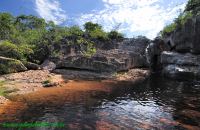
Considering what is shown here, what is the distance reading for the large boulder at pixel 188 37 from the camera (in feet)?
181

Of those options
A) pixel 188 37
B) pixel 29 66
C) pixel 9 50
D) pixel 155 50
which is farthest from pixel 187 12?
pixel 9 50

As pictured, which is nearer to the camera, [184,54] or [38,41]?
[184,54]

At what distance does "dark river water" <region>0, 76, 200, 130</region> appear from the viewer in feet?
78.3

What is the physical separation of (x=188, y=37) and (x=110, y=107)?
34038 millimetres

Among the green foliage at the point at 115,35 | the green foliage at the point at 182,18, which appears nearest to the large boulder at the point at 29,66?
the green foliage at the point at 115,35

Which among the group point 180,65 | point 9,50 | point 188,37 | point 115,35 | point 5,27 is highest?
point 5,27

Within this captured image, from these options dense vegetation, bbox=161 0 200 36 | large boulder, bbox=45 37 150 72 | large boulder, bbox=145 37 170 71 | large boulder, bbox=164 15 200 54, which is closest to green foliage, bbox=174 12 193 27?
dense vegetation, bbox=161 0 200 36

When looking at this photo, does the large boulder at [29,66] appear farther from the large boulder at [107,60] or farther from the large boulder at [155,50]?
the large boulder at [155,50]

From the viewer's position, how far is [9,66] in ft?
161

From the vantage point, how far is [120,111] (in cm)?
2820

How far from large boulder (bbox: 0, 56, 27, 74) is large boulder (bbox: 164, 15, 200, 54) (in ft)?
109

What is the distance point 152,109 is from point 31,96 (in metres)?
14.9

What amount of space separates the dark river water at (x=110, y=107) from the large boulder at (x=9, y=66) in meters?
12.6

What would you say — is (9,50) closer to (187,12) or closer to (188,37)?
(188,37)
